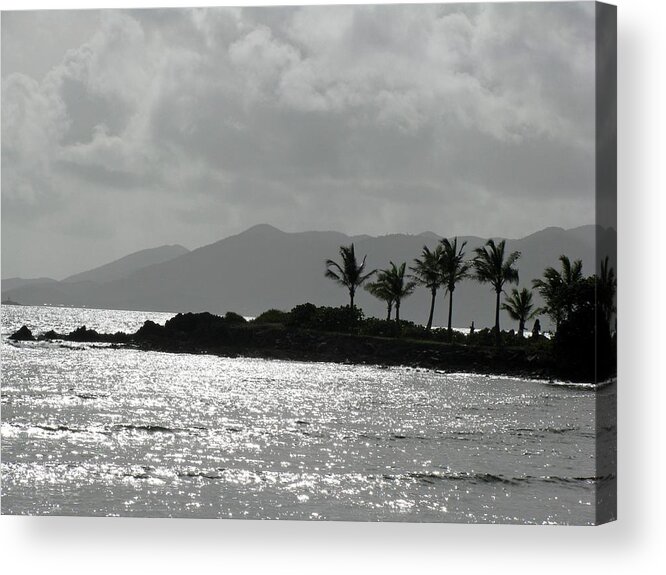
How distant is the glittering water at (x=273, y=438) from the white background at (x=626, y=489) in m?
0.16

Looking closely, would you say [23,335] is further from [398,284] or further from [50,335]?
[398,284]

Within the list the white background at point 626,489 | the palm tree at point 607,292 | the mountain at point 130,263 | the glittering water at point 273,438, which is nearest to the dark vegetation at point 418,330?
the palm tree at point 607,292

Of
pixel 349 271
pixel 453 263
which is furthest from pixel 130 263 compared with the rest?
pixel 453 263

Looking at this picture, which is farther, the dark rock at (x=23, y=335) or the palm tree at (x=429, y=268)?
the dark rock at (x=23, y=335)

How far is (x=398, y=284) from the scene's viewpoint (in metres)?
7.88

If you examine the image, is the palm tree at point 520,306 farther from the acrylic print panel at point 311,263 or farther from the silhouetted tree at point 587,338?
the silhouetted tree at point 587,338

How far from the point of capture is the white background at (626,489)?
7.15 metres

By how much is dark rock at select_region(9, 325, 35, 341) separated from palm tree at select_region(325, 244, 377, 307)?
2574 mm

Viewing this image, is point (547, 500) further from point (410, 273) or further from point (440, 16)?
point (440, 16)

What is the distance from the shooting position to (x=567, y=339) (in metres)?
7.45

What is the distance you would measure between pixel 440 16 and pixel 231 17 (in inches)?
65.4

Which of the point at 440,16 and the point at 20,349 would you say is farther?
the point at 20,349

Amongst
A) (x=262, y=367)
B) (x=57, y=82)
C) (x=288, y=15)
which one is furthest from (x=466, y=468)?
(x=57, y=82)

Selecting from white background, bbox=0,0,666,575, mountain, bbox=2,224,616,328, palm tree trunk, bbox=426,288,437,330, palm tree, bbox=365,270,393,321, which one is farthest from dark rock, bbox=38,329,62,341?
palm tree trunk, bbox=426,288,437,330
